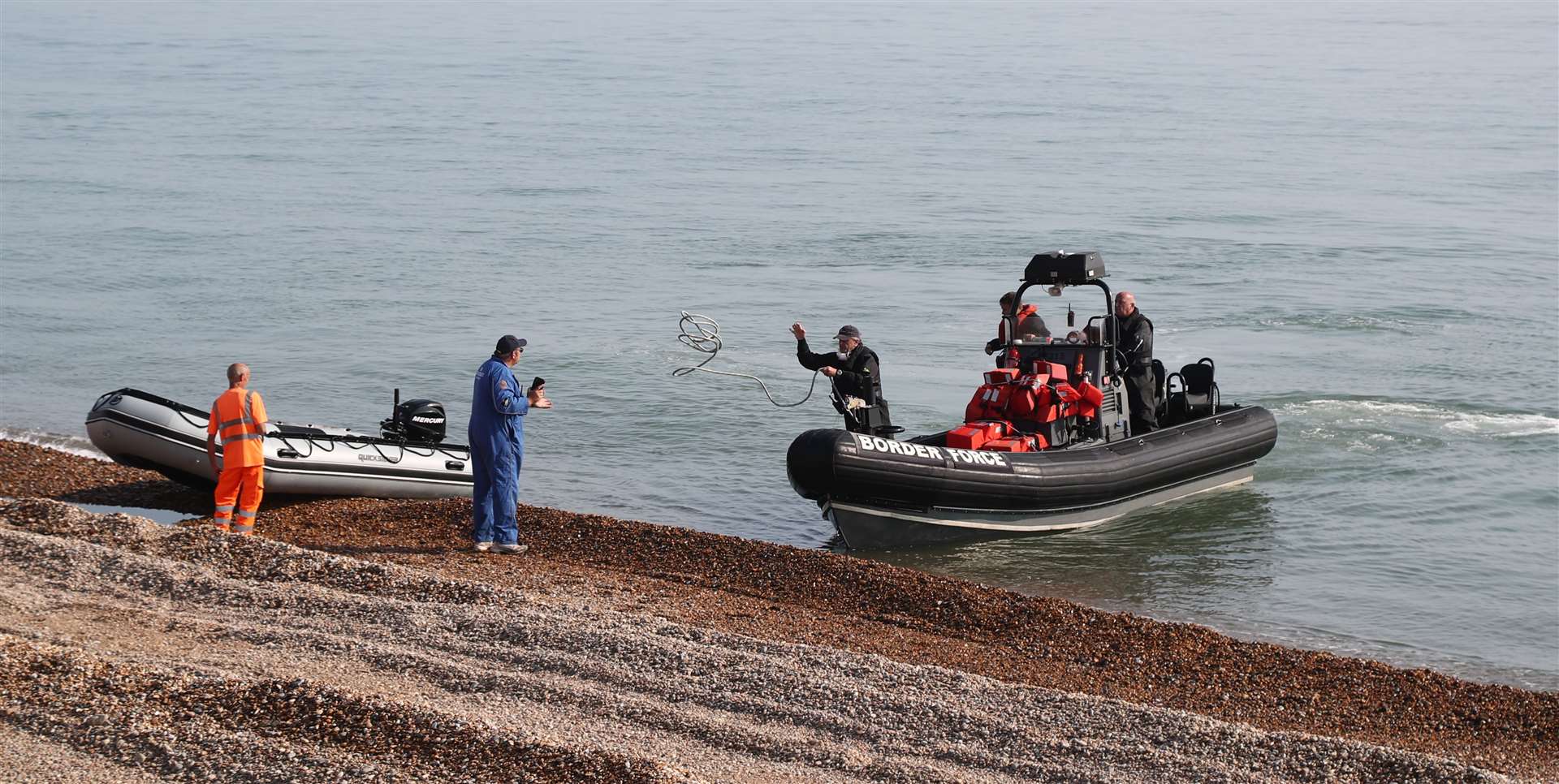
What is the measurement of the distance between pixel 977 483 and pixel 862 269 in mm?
13278

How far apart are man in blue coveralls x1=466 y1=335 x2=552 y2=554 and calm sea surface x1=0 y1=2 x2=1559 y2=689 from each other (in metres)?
2.96

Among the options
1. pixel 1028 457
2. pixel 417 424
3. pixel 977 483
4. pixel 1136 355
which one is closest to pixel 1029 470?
pixel 1028 457

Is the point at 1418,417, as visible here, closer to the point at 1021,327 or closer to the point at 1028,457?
the point at 1021,327

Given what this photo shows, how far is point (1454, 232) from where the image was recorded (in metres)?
26.6

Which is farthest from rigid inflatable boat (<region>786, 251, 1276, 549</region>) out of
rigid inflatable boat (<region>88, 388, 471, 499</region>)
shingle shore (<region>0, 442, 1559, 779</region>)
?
rigid inflatable boat (<region>88, 388, 471, 499</region>)

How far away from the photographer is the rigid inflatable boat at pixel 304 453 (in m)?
9.45

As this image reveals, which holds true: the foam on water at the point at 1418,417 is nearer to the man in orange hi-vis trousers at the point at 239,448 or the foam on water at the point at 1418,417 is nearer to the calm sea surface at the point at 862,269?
the calm sea surface at the point at 862,269

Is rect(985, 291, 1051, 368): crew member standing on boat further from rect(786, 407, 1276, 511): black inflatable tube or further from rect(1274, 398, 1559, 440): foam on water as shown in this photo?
rect(1274, 398, 1559, 440): foam on water

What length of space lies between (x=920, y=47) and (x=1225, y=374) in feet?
178

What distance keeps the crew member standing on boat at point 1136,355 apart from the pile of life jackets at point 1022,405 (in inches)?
28.3

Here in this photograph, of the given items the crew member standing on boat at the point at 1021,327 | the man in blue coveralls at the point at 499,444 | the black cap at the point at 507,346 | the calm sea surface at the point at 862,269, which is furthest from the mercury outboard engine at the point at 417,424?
the crew member standing on boat at the point at 1021,327

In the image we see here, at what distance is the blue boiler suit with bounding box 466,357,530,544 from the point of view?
8242mm

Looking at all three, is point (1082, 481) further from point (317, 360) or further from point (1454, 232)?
point (1454, 232)

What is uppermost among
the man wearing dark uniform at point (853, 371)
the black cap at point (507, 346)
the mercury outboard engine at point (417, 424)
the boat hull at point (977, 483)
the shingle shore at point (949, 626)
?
the black cap at point (507, 346)
